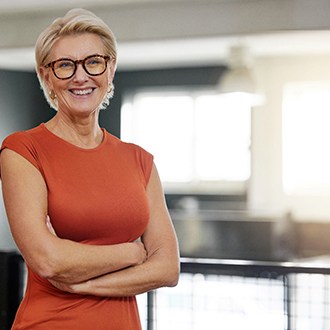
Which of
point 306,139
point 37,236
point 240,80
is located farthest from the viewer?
point 306,139

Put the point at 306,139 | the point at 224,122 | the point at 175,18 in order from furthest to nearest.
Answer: the point at 224,122
the point at 306,139
the point at 175,18

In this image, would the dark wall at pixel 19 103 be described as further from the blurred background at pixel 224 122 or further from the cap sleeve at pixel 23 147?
the cap sleeve at pixel 23 147

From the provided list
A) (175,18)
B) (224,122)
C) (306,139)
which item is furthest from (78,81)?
(224,122)

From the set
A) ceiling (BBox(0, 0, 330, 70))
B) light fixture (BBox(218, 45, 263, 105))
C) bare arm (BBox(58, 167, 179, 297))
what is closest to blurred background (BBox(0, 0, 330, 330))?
light fixture (BBox(218, 45, 263, 105))

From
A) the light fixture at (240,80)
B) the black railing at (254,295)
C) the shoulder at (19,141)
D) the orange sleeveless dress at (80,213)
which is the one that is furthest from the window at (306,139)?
the shoulder at (19,141)

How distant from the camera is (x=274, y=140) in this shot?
1044 centimetres

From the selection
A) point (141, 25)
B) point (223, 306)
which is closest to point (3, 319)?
point (223, 306)

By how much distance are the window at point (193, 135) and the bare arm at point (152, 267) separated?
8549 mm

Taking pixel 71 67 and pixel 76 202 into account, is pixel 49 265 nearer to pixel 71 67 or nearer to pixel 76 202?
pixel 76 202

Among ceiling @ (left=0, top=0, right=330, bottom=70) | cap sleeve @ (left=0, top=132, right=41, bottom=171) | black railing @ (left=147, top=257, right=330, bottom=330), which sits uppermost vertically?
ceiling @ (left=0, top=0, right=330, bottom=70)

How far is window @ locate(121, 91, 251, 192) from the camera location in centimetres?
1056

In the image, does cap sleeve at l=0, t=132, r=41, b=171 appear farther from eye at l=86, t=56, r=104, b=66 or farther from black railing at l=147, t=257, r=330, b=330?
black railing at l=147, t=257, r=330, b=330

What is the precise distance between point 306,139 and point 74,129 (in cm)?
867

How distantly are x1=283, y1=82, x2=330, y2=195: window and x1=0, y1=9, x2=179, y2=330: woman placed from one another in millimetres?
8563
